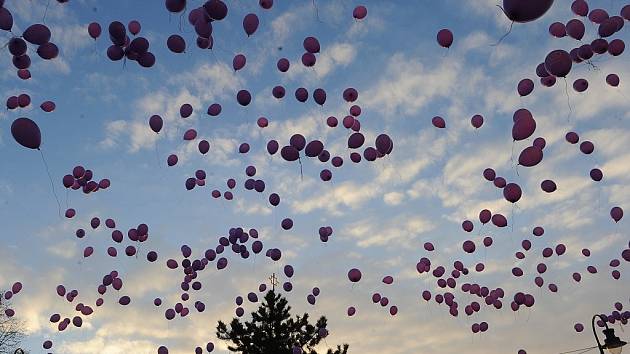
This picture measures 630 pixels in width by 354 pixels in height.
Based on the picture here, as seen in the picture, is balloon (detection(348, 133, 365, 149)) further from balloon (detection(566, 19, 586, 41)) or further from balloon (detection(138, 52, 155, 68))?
balloon (detection(566, 19, 586, 41))

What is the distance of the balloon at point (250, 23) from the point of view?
662 centimetres

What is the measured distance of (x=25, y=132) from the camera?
18.5 ft

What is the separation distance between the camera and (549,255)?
365 inches

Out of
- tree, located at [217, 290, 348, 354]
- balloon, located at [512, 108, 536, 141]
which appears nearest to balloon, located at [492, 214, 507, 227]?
balloon, located at [512, 108, 536, 141]

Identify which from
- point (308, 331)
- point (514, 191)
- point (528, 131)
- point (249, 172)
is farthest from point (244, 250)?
point (308, 331)

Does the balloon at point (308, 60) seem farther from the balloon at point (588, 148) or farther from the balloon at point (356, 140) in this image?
the balloon at point (588, 148)

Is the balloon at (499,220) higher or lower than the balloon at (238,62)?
lower

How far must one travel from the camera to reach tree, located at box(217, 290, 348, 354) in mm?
19953

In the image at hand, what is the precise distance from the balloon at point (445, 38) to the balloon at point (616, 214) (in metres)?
4.10

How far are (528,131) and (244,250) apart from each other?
16.9 ft

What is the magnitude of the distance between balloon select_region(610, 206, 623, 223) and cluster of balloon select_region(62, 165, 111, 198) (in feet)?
27.4

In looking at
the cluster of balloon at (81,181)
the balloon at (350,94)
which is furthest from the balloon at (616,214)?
the cluster of balloon at (81,181)

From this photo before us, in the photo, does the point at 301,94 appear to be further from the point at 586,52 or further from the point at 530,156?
the point at 586,52

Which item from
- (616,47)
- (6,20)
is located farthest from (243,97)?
(616,47)
